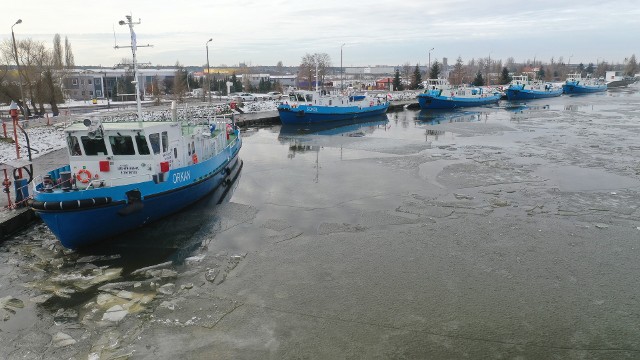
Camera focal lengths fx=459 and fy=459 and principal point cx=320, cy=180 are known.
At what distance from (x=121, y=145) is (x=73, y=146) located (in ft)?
4.30

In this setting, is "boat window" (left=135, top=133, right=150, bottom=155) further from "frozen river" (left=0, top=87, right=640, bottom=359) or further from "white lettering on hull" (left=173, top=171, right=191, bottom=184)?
"frozen river" (left=0, top=87, right=640, bottom=359)

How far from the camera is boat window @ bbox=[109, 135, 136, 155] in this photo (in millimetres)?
12938

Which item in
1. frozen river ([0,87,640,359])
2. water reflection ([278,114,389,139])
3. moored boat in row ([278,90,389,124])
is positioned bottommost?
frozen river ([0,87,640,359])

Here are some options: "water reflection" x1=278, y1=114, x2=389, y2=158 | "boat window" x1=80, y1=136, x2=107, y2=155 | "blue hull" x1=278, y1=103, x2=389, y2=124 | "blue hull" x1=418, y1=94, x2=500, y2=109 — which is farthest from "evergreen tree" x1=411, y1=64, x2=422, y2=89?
"boat window" x1=80, y1=136, x2=107, y2=155

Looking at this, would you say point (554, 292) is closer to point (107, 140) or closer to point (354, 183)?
point (354, 183)

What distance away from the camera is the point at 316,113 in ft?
127

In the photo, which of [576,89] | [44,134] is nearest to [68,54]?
[44,134]

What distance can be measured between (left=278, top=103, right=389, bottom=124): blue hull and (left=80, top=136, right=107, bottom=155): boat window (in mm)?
24450

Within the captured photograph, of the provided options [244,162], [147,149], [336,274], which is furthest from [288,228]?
[244,162]

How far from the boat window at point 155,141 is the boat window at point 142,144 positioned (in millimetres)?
170

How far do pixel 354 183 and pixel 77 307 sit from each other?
11.3 m

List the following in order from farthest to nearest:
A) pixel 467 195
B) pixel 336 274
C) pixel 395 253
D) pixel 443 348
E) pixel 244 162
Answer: pixel 244 162 → pixel 467 195 → pixel 395 253 → pixel 336 274 → pixel 443 348

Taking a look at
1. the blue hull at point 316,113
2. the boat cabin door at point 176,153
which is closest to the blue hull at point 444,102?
the blue hull at point 316,113

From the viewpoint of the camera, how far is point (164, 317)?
348 inches
